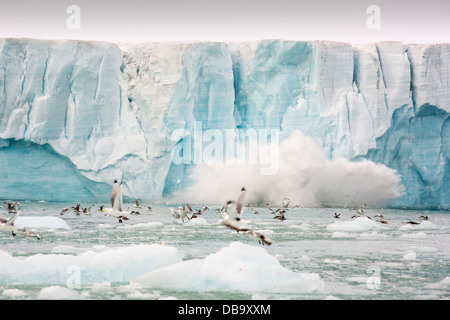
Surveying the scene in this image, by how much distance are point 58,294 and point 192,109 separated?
18.4 meters

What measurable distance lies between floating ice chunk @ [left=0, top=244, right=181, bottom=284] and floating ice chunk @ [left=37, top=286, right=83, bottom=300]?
643 millimetres

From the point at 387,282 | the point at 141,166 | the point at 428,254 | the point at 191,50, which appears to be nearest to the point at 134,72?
the point at 191,50

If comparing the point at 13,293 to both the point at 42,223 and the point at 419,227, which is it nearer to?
the point at 42,223

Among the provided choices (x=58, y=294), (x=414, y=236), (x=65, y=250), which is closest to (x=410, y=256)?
(x=414, y=236)

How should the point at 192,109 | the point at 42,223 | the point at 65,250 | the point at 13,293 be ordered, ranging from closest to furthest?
the point at 13,293, the point at 65,250, the point at 42,223, the point at 192,109

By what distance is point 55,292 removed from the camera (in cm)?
692

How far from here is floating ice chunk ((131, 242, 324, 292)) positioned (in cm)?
731

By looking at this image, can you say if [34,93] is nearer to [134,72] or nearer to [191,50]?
[134,72]

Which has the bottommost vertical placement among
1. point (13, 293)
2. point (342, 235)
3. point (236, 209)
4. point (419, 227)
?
point (419, 227)

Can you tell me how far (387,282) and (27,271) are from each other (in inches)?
192

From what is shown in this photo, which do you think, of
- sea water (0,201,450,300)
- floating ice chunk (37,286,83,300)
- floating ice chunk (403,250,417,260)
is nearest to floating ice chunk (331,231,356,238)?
sea water (0,201,450,300)

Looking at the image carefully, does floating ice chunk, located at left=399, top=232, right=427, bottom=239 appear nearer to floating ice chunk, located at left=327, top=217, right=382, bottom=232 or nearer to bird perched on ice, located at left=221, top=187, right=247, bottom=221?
floating ice chunk, located at left=327, top=217, right=382, bottom=232

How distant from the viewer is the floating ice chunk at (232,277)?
7312 mm

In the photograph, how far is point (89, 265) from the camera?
7977mm
